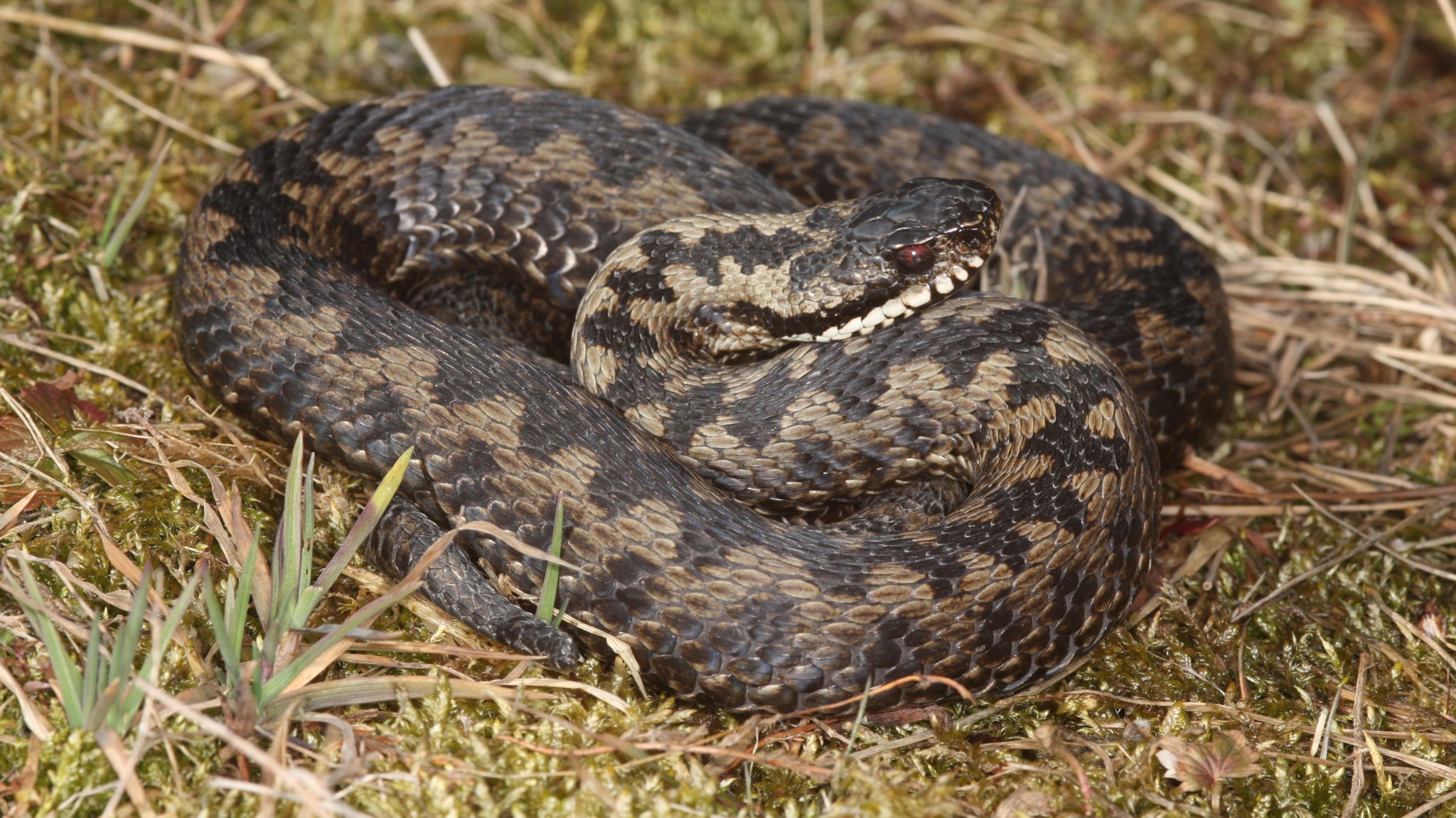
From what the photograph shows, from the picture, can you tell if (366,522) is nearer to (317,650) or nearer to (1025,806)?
(317,650)

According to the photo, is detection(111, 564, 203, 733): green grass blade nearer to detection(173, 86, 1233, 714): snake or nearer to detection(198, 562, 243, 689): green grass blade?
detection(198, 562, 243, 689): green grass blade

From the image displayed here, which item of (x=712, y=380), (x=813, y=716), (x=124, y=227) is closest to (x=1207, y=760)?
(x=813, y=716)

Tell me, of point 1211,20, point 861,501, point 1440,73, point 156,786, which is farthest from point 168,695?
point 1440,73

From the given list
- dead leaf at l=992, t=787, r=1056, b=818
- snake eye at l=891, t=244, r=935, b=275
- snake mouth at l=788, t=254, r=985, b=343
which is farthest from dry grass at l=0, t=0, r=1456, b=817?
snake eye at l=891, t=244, r=935, b=275

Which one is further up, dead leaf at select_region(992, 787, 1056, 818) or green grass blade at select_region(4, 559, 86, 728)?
green grass blade at select_region(4, 559, 86, 728)

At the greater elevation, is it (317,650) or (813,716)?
(317,650)
